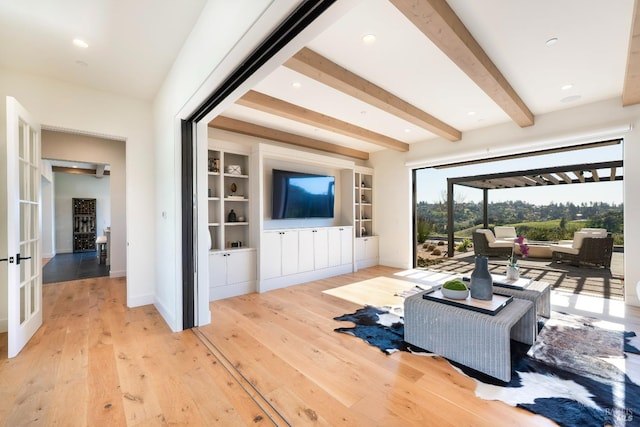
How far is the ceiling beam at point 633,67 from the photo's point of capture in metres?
1.95

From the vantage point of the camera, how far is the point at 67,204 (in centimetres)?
873

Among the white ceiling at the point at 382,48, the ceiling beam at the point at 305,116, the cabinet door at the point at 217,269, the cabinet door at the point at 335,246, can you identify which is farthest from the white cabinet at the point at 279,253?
the white ceiling at the point at 382,48

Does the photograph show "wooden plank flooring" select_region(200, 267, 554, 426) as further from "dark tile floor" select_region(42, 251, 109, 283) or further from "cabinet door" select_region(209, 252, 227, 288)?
"dark tile floor" select_region(42, 251, 109, 283)

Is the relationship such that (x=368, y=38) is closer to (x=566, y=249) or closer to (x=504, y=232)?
(x=504, y=232)

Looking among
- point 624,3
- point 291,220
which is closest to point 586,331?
point 624,3

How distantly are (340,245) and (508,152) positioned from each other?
333 cm

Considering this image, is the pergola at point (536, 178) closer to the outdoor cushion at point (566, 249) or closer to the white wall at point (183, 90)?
the outdoor cushion at point (566, 249)

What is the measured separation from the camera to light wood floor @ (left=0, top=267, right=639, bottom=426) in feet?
5.45

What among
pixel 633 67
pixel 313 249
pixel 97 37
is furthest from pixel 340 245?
pixel 97 37

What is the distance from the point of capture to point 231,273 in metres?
4.11

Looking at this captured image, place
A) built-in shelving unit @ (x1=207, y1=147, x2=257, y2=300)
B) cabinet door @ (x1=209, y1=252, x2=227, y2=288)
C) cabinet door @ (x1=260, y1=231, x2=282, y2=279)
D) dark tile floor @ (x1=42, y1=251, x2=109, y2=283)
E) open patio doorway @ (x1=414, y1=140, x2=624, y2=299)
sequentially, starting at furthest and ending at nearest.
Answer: dark tile floor @ (x1=42, y1=251, x2=109, y2=283) → open patio doorway @ (x1=414, y1=140, x2=624, y2=299) → cabinet door @ (x1=260, y1=231, x2=282, y2=279) → built-in shelving unit @ (x1=207, y1=147, x2=257, y2=300) → cabinet door @ (x1=209, y1=252, x2=227, y2=288)

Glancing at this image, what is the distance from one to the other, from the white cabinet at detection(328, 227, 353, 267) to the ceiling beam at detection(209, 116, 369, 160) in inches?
66.7

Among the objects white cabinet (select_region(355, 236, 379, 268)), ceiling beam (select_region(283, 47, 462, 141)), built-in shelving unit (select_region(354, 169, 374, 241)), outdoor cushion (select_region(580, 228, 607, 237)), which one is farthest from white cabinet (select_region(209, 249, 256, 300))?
outdoor cushion (select_region(580, 228, 607, 237))

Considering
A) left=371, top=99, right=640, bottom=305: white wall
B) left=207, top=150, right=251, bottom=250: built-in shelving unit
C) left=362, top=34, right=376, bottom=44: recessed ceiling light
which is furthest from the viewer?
left=207, top=150, right=251, bottom=250: built-in shelving unit
